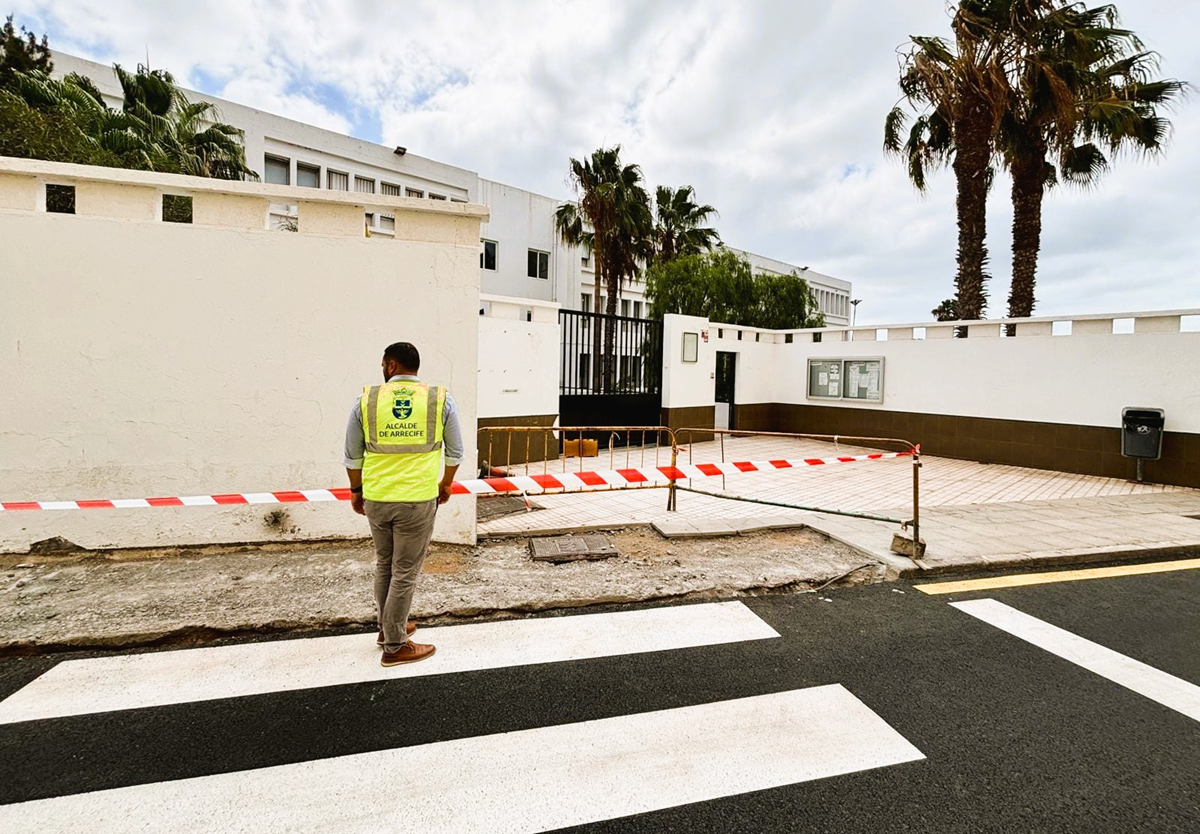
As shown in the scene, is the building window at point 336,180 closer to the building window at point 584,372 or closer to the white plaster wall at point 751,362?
the building window at point 584,372

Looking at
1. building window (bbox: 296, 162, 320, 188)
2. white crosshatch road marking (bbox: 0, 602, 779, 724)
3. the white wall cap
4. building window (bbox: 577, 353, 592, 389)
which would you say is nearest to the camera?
white crosshatch road marking (bbox: 0, 602, 779, 724)

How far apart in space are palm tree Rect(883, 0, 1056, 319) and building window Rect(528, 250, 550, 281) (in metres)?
17.9

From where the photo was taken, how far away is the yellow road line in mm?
4684

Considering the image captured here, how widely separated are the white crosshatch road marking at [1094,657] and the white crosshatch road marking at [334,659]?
172 cm

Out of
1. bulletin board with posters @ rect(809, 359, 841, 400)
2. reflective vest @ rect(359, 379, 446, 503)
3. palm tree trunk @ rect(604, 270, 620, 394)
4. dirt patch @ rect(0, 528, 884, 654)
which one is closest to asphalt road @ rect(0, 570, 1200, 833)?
dirt patch @ rect(0, 528, 884, 654)

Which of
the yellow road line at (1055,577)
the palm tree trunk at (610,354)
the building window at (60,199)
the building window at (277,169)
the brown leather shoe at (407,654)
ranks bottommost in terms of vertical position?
the yellow road line at (1055,577)

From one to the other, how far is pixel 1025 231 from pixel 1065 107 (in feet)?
9.07

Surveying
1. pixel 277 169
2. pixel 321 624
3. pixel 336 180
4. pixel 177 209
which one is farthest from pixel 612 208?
pixel 321 624

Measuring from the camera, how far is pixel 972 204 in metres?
13.0

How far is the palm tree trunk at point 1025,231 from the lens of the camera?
13.0m

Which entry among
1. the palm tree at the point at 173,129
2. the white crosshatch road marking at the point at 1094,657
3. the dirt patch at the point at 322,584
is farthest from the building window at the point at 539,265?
the white crosshatch road marking at the point at 1094,657

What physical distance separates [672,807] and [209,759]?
6.47 feet

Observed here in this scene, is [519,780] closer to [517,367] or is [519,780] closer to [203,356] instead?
[203,356]

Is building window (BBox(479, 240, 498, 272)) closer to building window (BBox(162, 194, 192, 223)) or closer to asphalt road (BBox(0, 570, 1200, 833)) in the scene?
building window (BBox(162, 194, 192, 223))
